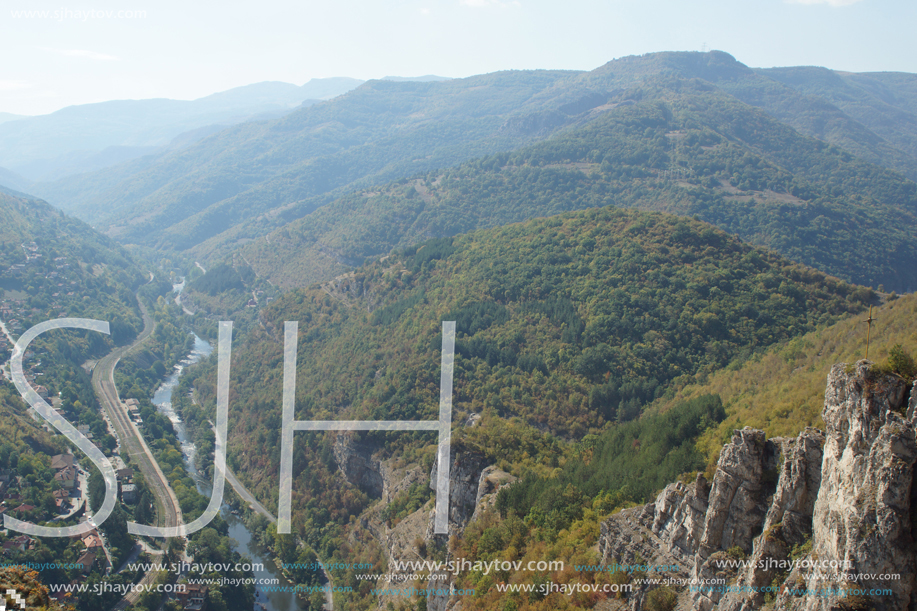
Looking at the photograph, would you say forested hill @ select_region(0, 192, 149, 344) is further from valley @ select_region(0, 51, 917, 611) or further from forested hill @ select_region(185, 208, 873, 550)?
forested hill @ select_region(185, 208, 873, 550)

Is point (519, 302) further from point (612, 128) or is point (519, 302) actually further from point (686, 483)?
point (612, 128)

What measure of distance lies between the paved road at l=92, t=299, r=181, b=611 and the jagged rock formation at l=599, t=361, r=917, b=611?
47.5 metres

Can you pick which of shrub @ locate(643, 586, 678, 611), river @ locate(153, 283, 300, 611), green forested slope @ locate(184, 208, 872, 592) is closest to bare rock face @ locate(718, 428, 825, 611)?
shrub @ locate(643, 586, 678, 611)

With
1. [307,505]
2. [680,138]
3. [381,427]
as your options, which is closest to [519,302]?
[381,427]

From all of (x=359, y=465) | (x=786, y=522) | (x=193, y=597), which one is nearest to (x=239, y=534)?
(x=193, y=597)

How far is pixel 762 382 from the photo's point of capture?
36719 mm

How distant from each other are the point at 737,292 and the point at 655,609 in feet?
152

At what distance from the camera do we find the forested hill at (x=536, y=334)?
52031 mm

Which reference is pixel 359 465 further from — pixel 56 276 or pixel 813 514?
pixel 56 276

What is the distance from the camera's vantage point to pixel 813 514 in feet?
48.6

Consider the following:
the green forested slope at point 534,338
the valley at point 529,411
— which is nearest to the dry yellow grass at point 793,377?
the valley at point 529,411

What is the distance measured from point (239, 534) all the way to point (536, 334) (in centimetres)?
3740

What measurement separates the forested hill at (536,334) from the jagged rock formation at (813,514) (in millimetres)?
23572

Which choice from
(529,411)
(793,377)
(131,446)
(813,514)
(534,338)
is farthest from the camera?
(131,446)
